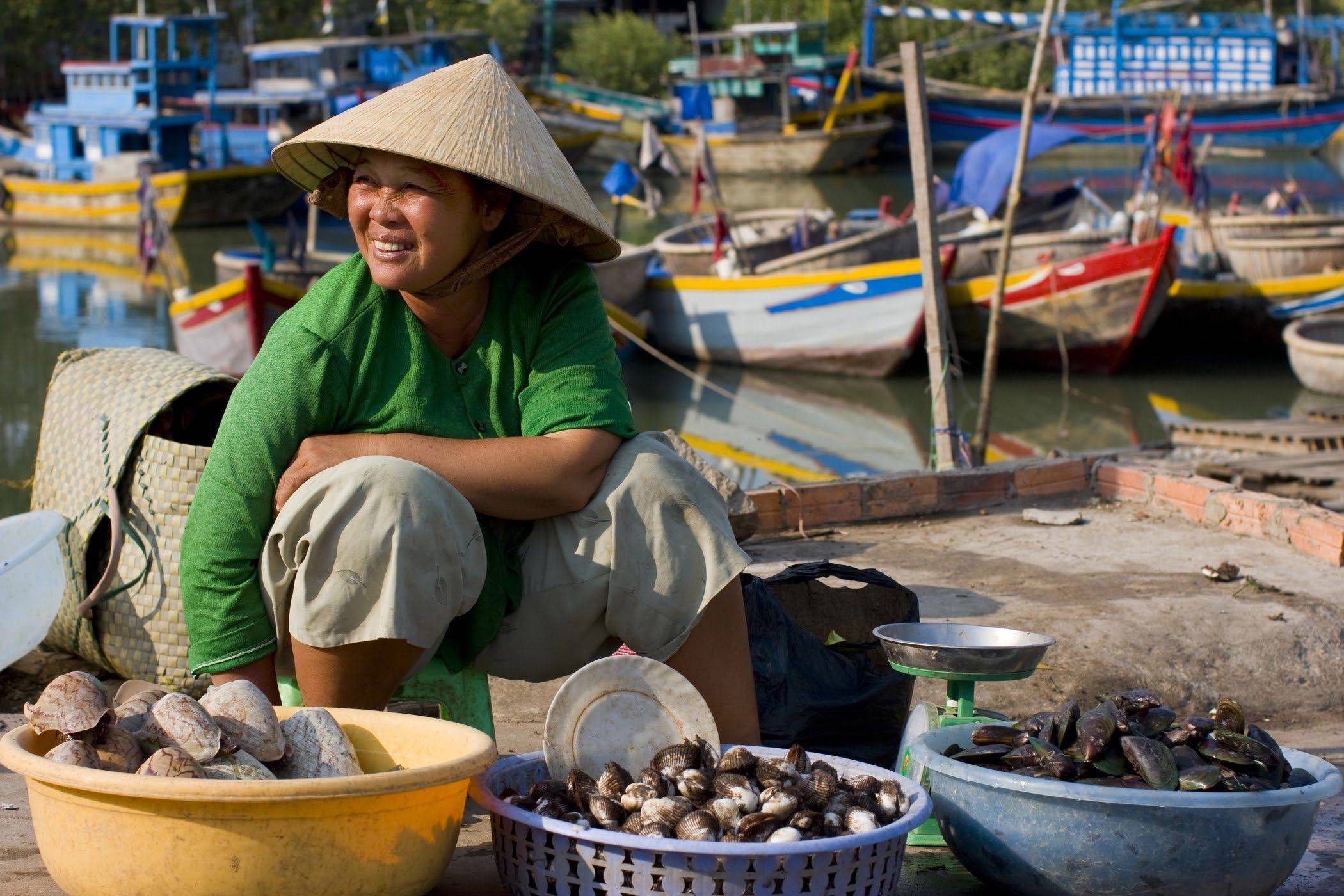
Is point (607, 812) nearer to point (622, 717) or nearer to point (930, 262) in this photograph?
point (622, 717)

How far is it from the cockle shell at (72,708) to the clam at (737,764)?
0.77 m

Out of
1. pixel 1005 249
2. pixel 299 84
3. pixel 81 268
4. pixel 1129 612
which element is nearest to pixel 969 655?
pixel 1129 612

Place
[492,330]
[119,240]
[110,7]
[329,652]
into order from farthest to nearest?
[110,7] → [119,240] → [492,330] → [329,652]

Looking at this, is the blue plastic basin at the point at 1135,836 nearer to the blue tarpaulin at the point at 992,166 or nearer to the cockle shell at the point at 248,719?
the cockle shell at the point at 248,719

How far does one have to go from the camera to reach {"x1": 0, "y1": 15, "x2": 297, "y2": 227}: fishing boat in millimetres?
22750

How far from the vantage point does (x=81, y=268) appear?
19.4 m

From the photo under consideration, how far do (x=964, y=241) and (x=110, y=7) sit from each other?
26746 mm

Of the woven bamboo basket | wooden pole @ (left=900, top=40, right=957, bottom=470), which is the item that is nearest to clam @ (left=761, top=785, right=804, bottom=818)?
the woven bamboo basket

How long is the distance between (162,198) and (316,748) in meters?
22.3

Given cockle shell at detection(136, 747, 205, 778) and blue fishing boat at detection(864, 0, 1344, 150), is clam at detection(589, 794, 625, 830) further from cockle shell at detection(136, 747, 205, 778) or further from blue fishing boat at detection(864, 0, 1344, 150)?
blue fishing boat at detection(864, 0, 1344, 150)

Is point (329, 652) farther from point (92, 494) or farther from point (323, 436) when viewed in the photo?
point (92, 494)

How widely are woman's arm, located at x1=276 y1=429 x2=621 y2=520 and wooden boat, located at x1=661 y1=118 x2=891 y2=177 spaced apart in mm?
26553

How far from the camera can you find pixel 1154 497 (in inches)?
186

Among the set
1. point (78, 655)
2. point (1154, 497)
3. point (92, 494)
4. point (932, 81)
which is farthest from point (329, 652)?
point (932, 81)
